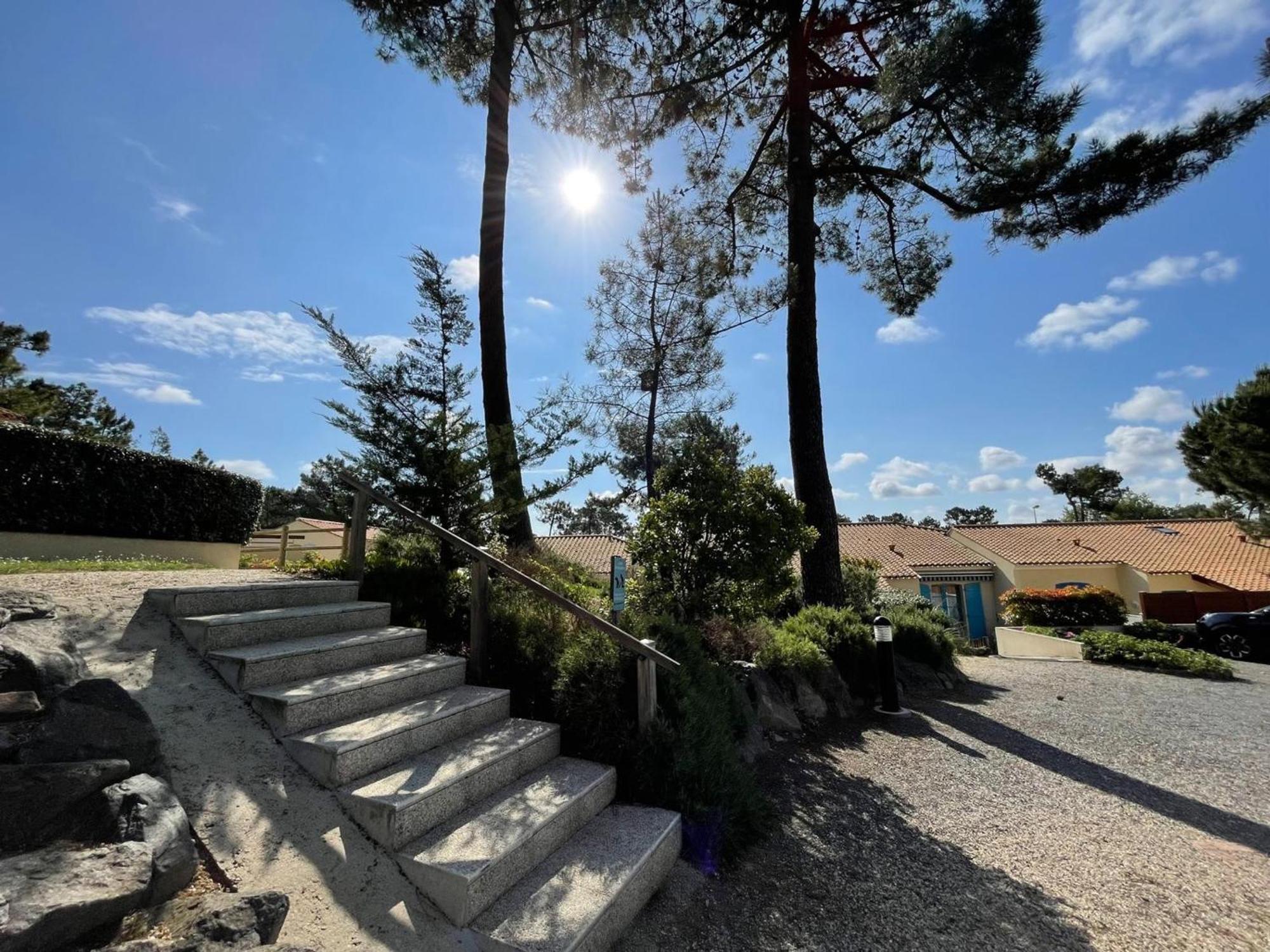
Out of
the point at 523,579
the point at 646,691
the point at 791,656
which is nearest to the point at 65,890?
the point at 523,579

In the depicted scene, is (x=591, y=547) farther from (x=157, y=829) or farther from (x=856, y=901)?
(x=157, y=829)

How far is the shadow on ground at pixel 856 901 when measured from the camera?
2.34m

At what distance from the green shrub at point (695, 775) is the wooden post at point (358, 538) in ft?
8.96

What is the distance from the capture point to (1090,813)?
11.9 feet

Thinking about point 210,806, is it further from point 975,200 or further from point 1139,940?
point 975,200

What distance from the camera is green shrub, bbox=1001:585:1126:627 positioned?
12984 millimetres

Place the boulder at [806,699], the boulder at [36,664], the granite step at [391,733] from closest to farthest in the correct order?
the boulder at [36,664], the granite step at [391,733], the boulder at [806,699]

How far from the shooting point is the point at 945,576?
934 inches

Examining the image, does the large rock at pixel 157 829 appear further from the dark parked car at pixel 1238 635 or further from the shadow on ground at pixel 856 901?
the dark parked car at pixel 1238 635

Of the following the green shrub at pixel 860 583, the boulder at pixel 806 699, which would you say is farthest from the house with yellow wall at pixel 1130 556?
the boulder at pixel 806 699

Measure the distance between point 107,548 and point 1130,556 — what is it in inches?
1296

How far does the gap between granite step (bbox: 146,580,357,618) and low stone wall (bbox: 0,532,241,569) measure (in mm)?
4627

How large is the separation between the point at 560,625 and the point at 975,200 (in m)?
9.06

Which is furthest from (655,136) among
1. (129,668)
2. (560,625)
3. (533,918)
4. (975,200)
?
(533,918)
